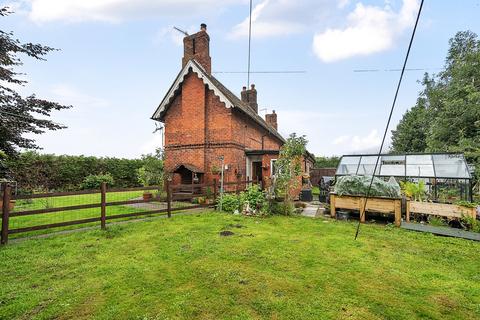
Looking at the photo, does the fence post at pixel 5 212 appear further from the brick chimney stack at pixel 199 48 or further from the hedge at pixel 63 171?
the brick chimney stack at pixel 199 48

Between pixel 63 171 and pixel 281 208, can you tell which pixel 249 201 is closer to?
pixel 281 208

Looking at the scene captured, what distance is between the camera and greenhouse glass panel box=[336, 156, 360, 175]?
12.7 meters

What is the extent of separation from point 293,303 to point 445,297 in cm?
247

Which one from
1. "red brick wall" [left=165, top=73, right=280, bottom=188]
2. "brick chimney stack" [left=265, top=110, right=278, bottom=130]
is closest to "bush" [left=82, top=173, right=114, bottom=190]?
"red brick wall" [left=165, top=73, right=280, bottom=188]

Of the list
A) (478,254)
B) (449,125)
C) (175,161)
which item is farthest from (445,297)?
(449,125)

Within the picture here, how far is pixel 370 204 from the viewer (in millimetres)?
9164

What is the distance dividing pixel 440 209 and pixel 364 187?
2.50m

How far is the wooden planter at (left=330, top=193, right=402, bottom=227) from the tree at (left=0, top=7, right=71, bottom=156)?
517 inches

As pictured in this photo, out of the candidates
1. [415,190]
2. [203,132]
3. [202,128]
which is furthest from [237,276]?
[202,128]

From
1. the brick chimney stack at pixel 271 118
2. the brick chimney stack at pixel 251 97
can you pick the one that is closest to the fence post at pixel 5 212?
the brick chimney stack at pixel 251 97

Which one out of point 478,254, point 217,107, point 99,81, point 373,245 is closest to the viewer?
point 478,254

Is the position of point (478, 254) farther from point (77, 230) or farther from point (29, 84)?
A: point (29, 84)

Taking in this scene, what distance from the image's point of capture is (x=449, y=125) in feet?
60.6

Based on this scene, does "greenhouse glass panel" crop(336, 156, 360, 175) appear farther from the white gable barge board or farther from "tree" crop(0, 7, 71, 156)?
"tree" crop(0, 7, 71, 156)
